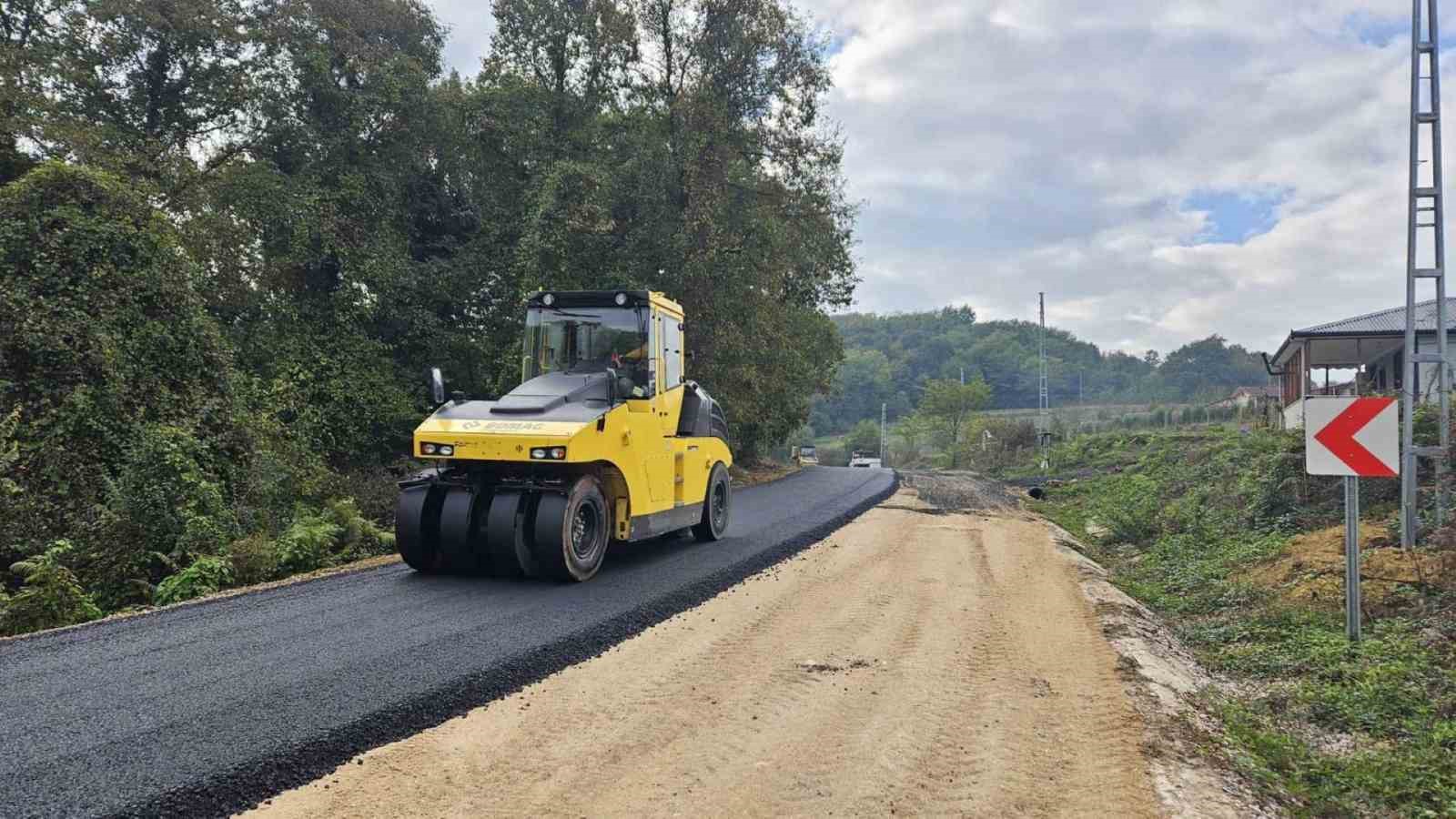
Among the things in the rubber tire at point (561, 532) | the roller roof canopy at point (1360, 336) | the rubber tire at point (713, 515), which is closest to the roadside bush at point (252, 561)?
the rubber tire at point (561, 532)

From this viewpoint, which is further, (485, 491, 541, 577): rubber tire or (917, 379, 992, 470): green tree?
(917, 379, 992, 470): green tree

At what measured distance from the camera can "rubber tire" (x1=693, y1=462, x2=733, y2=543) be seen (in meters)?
10.7

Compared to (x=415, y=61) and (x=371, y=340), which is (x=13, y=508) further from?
(x=415, y=61)

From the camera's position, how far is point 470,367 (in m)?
21.6

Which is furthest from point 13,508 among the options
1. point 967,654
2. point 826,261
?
point 826,261

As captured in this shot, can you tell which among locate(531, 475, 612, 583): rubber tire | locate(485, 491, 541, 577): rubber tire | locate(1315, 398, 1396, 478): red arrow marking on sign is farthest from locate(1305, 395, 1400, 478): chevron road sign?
locate(485, 491, 541, 577): rubber tire

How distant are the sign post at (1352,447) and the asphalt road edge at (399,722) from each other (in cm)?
486

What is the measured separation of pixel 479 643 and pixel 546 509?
6.31 feet

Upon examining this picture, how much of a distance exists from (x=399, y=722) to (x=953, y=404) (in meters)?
50.4

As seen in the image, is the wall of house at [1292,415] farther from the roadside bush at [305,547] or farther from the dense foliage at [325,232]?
the roadside bush at [305,547]

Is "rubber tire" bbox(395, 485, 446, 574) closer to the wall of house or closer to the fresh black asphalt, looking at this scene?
the fresh black asphalt

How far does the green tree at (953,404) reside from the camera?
5216 centimetres

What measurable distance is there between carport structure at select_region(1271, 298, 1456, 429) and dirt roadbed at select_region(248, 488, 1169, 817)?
1596cm

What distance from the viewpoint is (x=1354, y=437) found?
6160mm
